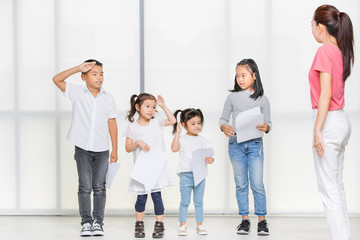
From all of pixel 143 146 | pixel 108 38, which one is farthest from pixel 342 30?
pixel 108 38

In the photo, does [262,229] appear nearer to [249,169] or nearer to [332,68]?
[249,169]

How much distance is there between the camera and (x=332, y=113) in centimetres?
241

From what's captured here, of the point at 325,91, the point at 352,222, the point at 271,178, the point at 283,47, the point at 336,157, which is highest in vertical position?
the point at 283,47

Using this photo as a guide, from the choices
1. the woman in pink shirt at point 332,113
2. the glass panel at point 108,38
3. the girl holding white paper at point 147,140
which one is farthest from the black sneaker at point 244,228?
the glass panel at point 108,38

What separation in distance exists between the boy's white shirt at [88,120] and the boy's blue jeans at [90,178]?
2.2 inches

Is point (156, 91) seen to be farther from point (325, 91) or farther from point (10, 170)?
point (325, 91)

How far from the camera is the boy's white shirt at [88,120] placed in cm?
308

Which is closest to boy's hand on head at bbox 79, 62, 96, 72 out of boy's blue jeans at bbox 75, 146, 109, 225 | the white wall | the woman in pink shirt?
boy's blue jeans at bbox 75, 146, 109, 225

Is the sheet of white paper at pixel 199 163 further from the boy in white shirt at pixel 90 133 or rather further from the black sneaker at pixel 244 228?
the boy in white shirt at pixel 90 133

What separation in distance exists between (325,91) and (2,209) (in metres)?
2.78

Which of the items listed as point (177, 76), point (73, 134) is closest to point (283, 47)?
point (177, 76)

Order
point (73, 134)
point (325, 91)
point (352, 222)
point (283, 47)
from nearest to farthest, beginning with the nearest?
point (325, 91), point (73, 134), point (352, 222), point (283, 47)

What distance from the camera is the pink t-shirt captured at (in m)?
2.38

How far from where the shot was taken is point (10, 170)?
3.92m
